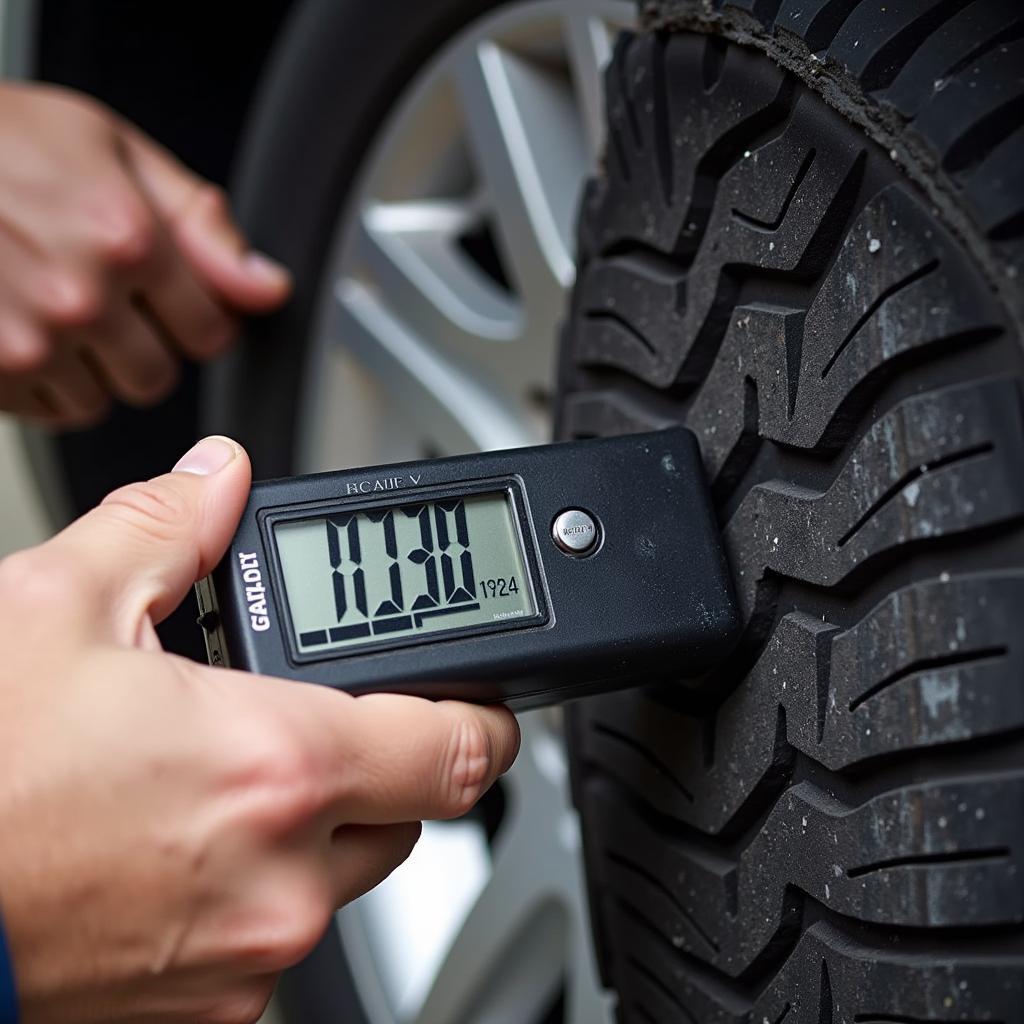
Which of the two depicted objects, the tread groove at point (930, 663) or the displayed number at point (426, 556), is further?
the displayed number at point (426, 556)

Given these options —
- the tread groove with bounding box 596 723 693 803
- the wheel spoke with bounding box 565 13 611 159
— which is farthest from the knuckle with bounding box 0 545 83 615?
the wheel spoke with bounding box 565 13 611 159

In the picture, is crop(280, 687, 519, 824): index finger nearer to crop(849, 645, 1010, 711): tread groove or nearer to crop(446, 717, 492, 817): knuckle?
crop(446, 717, 492, 817): knuckle

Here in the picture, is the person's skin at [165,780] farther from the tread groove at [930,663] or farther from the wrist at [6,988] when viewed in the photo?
the tread groove at [930,663]

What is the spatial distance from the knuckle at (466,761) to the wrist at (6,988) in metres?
0.20

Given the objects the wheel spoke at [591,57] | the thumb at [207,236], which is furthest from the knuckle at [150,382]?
the wheel spoke at [591,57]

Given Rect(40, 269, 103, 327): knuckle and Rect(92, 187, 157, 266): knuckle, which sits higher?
Rect(92, 187, 157, 266): knuckle

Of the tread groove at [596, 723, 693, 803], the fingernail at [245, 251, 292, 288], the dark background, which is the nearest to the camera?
the tread groove at [596, 723, 693, 803]

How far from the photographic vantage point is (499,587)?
659 mm

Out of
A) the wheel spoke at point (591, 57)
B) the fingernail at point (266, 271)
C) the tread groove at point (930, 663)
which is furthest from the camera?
the fingernail at point (266, 271)

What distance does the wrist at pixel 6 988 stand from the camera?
1.79 ft

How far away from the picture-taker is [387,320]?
1338 mm

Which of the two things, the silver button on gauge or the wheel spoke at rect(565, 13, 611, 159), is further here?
the wheel spoke at rect(565, 13, 611, 159)

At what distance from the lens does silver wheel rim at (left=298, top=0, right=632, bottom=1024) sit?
1.13 metres

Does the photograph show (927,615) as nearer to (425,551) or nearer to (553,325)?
(425,551)
